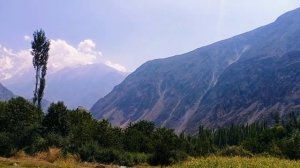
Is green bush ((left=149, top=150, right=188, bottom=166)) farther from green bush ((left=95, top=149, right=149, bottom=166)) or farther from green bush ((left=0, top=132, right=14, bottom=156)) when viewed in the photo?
green bush ((left=0, top=132, right=14, bottom=156))

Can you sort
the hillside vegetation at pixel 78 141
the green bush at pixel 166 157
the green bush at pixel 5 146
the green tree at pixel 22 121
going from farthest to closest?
the green bush at pixel 166 157, the green tree at pixel 22 121, the hillside vegetation at pixel 78 141, the green bush at pixel 5 146

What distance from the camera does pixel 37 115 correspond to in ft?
195

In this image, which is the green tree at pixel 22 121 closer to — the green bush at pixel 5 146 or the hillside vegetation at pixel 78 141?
the hillside vegetation at pixel 78 141

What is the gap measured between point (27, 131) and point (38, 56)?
36.9 m

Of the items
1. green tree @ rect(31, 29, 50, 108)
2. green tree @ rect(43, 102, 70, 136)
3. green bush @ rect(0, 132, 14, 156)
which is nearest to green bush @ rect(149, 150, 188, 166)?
green tree @ rect(43, 102, 70, 136)

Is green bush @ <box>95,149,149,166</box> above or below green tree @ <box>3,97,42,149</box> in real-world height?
below

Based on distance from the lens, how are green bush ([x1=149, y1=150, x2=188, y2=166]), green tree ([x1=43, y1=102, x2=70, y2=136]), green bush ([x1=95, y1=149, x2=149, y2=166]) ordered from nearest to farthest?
green bush ([x1=95, y1=149, x2=149, y2=166]) < green bush ([x1=149, y1=150, x2=188, y2=166]) < green tree ([x1=43, y1=102, x2=70, y2=136])

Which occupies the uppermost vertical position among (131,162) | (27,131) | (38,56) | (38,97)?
(38,56)

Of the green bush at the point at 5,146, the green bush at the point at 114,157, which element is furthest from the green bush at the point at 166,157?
the green bush at the point at 5,146

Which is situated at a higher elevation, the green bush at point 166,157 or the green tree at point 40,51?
the green tree at point 40,51

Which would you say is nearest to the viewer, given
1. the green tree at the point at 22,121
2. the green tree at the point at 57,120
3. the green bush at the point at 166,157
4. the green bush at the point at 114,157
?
the green tree at the point at 22,121

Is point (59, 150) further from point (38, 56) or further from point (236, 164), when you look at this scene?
point (38, 56)

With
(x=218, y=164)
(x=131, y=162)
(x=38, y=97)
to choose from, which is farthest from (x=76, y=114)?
(x=218, y=164)

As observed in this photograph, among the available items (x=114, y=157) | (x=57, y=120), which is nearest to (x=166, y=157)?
(x=114, y=157)
